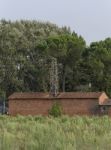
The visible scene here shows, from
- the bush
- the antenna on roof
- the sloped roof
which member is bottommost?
the bush

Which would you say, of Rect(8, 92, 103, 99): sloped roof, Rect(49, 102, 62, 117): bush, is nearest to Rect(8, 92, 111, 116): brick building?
Rect(8, 92, 103, 99): sloped roof

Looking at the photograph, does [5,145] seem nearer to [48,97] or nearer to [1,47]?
[48,97]

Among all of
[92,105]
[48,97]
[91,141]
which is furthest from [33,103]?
[91,141]

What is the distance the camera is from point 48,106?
6331 cm

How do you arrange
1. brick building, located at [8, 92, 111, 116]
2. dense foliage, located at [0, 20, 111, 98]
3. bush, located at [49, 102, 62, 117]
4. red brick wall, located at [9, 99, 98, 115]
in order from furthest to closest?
dense foliage, located at [0, 20, 111, 98], red brick wall, located at [9, 99, 98, 115], brick building, located at [8, 92, 111, 116], bush, located at [49, 102, 62, 117]

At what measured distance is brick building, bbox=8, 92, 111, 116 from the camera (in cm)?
6088

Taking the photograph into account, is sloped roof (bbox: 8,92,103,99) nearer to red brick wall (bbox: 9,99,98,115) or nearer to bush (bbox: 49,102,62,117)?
red brick wall (bbox: 9,99,98,115)

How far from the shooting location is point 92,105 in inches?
2406

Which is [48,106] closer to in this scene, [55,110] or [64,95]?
[64,95]

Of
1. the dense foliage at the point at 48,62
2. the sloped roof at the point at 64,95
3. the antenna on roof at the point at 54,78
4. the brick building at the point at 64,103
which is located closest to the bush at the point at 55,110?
the brick building at the point at 64,103

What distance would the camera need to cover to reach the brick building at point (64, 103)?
6088 cm

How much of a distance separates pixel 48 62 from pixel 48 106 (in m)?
10.1

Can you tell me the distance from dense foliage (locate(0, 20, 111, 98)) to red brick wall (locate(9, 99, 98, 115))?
6923 mm

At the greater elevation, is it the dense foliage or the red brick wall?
the dense foliage
